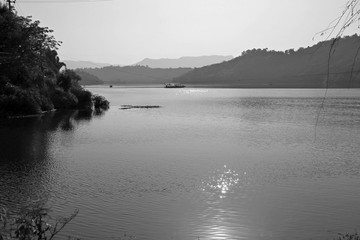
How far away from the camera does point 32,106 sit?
73875 millimetres

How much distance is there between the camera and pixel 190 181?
28.1 metres

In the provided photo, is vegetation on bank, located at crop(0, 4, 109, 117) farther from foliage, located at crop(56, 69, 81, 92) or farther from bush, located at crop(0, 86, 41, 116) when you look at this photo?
foliage, located at crop(56, 69, 81, 92)

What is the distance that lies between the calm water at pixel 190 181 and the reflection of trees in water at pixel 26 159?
0.09 metres

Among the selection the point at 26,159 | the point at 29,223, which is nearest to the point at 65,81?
the point at 26,159

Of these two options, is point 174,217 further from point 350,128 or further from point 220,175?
point 350,128

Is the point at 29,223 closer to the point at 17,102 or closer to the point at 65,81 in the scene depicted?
the point at 17,102

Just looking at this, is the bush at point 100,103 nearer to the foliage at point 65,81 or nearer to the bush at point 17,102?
the foliage at point 65,81

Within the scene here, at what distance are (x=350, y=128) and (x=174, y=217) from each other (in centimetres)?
4568

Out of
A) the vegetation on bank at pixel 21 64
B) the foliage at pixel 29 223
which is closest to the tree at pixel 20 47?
the vegetation on bank at pixel 21 64

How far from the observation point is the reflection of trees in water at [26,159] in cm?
2416

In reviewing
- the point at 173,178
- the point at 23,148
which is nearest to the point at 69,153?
the point at 23,148

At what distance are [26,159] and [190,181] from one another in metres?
16.3

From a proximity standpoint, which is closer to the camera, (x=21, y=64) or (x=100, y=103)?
(x=21, y=64)

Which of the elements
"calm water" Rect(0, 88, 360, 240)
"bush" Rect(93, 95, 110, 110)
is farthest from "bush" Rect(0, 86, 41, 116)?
"bush" Rect(93, 95, 110, 110)
